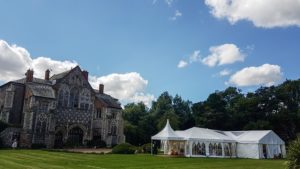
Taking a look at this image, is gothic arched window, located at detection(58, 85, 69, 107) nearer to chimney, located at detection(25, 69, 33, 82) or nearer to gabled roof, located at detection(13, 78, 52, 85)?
→ gabled roof, located at detection(13, 78, 52, 85)

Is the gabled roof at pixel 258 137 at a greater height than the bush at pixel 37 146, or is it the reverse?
the gabled roof at pixel 258 137

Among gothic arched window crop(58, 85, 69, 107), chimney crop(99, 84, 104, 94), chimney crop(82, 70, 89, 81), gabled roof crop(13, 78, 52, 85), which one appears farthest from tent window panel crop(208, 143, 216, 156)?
gabled roof crop(13, 78, 52, 85)

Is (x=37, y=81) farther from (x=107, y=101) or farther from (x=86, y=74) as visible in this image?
(x=107, y=101)

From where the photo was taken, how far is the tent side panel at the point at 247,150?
3369 cm

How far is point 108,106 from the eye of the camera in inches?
1706

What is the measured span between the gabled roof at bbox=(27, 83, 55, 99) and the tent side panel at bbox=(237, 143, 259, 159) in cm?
2290

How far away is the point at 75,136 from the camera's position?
41312 mm

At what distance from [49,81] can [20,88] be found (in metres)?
4.41

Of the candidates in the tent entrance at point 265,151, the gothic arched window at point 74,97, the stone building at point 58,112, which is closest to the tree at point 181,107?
the stone building at point 58,112

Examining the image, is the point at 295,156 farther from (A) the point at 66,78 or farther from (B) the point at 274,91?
(B) the point at 274,91

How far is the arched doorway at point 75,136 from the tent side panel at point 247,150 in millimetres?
20265

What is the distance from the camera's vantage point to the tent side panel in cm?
3369

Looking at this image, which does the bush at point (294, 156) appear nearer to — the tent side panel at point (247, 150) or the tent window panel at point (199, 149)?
the tent window panel at point (199, 149)

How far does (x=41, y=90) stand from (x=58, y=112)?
352 centimetres
